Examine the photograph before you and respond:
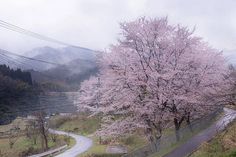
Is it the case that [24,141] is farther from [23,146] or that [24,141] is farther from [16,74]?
[16,74]

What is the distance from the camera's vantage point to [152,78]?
28359mm

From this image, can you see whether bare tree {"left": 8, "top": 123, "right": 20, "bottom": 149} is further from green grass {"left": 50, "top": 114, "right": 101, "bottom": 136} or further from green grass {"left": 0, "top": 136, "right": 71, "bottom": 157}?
green grass {"left": 50, "top": 114, "right": 101, "bottom": 136}

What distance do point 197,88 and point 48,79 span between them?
8349cm

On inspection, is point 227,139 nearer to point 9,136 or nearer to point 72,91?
point 9,136

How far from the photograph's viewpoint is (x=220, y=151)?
1986 centimetres

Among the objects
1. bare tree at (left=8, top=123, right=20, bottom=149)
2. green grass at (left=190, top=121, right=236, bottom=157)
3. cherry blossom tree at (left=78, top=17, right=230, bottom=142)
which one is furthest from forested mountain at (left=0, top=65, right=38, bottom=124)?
green grass at (left=190, top=121, right=236, bottom=157)

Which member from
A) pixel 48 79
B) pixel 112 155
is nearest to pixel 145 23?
pixel 112 155

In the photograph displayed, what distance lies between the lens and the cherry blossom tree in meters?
28.3

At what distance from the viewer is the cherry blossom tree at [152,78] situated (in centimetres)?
2831

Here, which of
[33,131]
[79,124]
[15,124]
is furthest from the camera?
[15,124]

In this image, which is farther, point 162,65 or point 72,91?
point 72,91

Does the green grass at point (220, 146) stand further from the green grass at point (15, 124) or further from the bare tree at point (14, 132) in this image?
the green grass at point (15, 124)

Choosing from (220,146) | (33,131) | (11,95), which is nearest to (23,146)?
(33,131)

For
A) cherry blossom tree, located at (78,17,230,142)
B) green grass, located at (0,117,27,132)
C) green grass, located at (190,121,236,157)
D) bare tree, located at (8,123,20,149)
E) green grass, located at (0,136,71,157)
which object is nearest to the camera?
green grass, located at (190,121,236,157)
